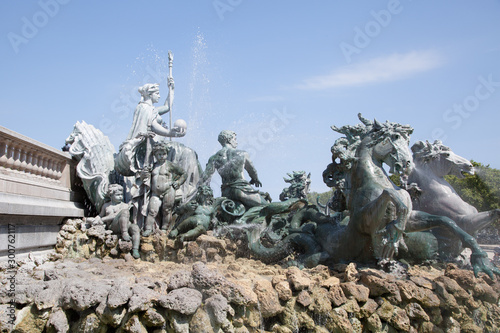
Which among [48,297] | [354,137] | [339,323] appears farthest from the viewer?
[354,137]

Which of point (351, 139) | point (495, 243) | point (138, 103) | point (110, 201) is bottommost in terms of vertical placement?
point (495, 243)

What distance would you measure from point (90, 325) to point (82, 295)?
28cm

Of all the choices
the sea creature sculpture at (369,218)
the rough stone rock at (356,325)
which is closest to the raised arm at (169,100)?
the sea creature sculpture at (369,218)

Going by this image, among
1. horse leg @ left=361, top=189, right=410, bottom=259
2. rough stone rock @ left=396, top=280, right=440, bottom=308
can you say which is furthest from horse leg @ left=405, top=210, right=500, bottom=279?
rough stone rock @ left=396, top=280, right=440, bottom=308

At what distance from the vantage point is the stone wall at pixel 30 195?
5.47 meters

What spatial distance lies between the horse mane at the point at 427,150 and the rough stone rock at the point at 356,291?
10.9ft

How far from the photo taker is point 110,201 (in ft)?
24.6

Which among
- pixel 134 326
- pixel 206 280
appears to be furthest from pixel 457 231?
pixel 134 326

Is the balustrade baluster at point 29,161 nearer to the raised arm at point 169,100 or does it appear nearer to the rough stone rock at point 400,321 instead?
the raised arm at point 169,100

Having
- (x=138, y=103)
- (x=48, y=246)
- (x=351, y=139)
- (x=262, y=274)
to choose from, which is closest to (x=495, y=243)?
(x=351, y=139)

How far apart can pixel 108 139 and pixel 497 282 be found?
6.83 m

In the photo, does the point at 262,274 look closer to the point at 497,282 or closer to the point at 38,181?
the point at 497,282

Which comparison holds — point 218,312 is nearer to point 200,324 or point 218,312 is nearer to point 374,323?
point 200,324

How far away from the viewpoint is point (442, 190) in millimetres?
7090
